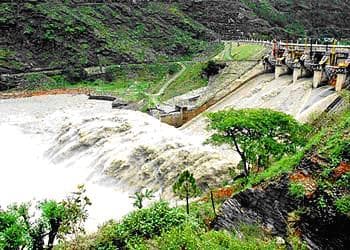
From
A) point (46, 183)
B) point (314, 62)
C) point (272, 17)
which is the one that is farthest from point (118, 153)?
point (272, 17)

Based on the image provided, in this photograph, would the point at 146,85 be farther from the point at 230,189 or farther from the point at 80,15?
the point at 230,189

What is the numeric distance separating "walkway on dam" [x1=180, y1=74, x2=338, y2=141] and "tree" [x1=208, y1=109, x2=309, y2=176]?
9.56 meters

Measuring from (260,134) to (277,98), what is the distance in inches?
707

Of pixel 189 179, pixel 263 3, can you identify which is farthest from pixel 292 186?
pixel 263 3

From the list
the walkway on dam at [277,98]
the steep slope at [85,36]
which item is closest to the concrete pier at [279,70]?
the walkway on dam at [277,98]

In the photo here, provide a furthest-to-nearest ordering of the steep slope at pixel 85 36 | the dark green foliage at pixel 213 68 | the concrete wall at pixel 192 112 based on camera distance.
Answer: the steep slope at pixel 85 36 → the dark green foliage at pixel 213 68 → the concrete wall at pixel 192 112

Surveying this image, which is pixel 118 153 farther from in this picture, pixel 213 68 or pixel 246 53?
pixel 246 53

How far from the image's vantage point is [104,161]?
39969 millimetres

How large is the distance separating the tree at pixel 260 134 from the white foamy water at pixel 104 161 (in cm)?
503

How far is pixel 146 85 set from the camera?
83.6m

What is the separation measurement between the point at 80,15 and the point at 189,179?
85.3m

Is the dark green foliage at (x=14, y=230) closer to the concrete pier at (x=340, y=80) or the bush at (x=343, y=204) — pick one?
the bush at (x=343, y=204)

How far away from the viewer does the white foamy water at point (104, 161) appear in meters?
34.7

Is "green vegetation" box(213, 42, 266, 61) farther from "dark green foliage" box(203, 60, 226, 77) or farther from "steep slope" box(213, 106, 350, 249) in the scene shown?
"steep slope" box(213, 106, 350, 249)
